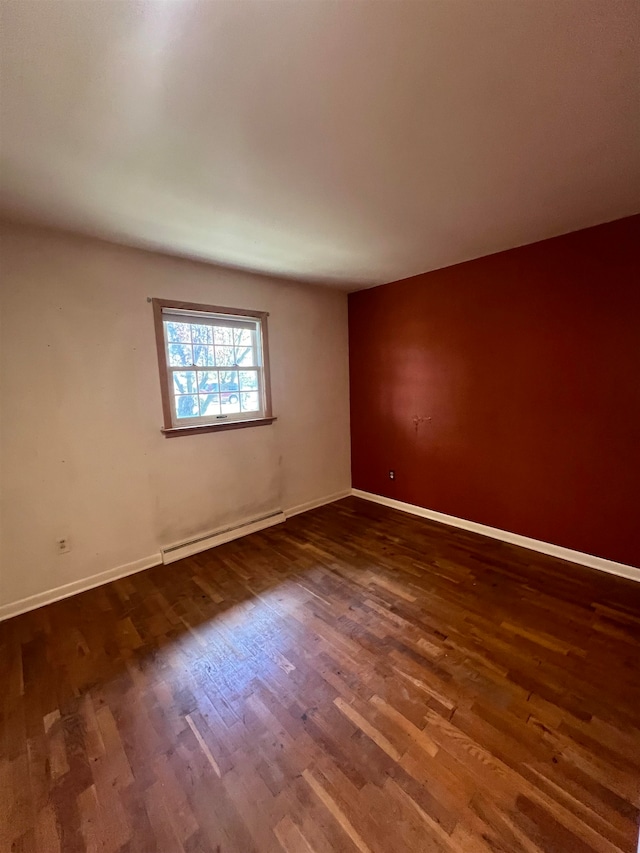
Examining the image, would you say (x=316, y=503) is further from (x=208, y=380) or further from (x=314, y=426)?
(x=208, y=380)

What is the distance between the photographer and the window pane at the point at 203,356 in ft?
10.4

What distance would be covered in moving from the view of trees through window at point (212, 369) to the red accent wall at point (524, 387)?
148 centimetres

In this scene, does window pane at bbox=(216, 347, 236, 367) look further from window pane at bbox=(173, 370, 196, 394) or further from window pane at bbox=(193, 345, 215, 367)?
window pane at bbox=(173, 370, 196, 394)

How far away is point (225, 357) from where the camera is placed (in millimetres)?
3355

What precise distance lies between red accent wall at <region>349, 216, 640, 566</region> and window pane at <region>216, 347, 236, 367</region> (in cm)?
162

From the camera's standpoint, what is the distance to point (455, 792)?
1.26m

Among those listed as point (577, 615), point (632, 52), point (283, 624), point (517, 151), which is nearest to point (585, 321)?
point (517, 151)

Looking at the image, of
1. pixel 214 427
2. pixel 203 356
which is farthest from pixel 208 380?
pixel 214 427

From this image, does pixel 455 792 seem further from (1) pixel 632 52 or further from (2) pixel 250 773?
(1) pixel 632 52

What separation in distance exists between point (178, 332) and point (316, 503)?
2.38 m

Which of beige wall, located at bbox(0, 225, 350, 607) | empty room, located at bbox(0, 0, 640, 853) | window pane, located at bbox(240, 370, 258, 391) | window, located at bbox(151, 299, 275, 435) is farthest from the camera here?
window pane, located at bbox(240, 370, 258, 391)

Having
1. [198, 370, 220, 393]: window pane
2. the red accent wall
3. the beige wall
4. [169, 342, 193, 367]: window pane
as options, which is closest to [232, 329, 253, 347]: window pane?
the beige wall

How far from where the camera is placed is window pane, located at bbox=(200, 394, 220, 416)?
3.25 m

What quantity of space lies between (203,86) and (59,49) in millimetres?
408
